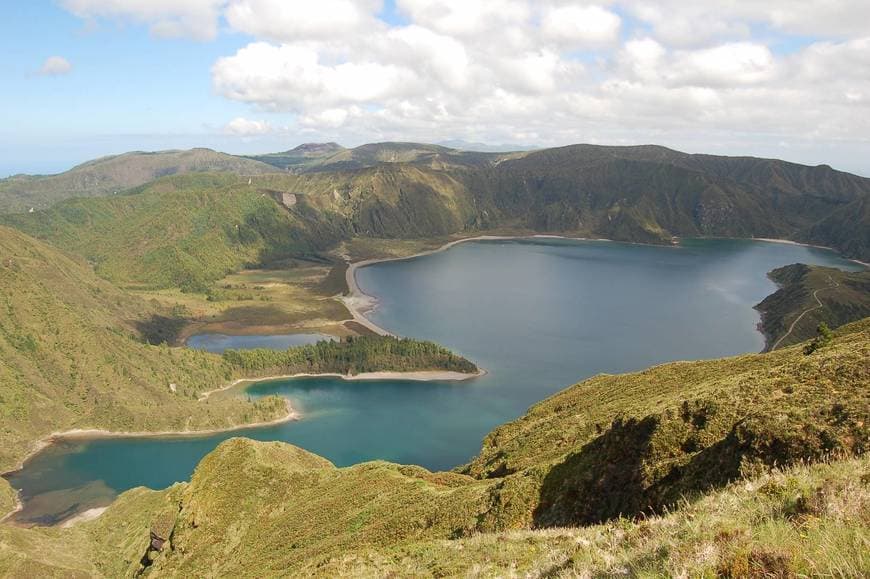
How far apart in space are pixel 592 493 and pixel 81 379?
19395 centimetres

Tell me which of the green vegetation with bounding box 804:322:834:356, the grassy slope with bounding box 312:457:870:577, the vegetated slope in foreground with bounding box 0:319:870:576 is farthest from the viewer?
the green vegetation with bounding box 804:322:834:356

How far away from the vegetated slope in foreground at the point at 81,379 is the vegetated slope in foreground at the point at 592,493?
7704 centimetres

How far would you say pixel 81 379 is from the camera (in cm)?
17612

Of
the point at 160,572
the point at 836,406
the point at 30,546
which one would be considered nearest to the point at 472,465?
the point at 160,572

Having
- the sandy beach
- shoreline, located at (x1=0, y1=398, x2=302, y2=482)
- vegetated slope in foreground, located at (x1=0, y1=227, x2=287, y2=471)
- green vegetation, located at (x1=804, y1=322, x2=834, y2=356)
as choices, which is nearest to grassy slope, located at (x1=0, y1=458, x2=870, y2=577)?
green vegetation, located at (x1=804, y1=322, x2=834, y2=356)

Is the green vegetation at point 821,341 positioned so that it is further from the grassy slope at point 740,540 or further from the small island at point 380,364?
the small island at point 380,364

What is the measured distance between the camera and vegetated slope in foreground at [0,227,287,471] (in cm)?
16012

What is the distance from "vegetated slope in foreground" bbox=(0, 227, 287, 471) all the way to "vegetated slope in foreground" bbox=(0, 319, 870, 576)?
7704 cm

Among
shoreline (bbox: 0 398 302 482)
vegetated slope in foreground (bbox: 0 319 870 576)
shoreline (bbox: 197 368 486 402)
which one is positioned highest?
vegetated slope in foreground (bbox: 0 319 870 576)

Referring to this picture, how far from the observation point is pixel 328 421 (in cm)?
15950

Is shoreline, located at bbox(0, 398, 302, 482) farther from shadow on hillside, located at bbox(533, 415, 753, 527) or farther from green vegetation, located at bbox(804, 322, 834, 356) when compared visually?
green vegetation, located at bbox(804, 322, 834, 356)

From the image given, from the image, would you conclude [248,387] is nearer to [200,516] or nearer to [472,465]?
[200,516]

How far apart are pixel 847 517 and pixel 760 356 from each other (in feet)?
182

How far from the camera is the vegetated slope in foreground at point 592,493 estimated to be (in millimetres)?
13703
